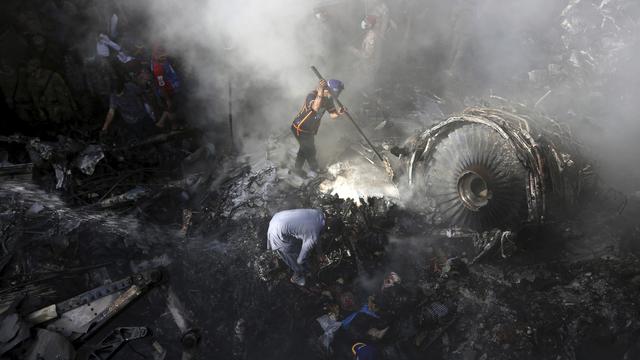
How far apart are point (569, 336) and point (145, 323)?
505cm

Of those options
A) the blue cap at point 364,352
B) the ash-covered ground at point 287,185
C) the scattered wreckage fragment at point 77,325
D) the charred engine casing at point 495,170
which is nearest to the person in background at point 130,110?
the ash-covered ground at point 287,185

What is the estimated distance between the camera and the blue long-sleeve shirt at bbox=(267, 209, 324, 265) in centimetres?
531

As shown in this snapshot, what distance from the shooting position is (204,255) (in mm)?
6148

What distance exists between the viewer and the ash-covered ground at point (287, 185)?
505cm

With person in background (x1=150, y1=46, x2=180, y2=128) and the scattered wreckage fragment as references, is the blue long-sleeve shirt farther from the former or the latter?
person in background (x1=150, y1=46, x2=180, y2=128)

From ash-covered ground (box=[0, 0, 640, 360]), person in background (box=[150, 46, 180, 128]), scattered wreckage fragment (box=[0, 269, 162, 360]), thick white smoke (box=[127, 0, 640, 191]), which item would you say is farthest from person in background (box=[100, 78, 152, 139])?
scattered wreckage fragment (box=[0, 269, 162, 360])

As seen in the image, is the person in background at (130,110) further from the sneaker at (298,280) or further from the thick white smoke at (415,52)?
the sneaker at (298,280)

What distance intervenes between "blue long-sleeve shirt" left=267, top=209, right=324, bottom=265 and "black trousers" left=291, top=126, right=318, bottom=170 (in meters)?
1.83

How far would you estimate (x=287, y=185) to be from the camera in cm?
700

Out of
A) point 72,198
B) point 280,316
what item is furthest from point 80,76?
point 280,316

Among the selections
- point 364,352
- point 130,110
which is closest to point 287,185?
point 364,352

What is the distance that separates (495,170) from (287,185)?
10.6 ft

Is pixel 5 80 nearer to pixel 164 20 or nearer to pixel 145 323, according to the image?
pixel 164 20

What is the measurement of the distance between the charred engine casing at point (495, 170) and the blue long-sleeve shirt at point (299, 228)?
191 cm
